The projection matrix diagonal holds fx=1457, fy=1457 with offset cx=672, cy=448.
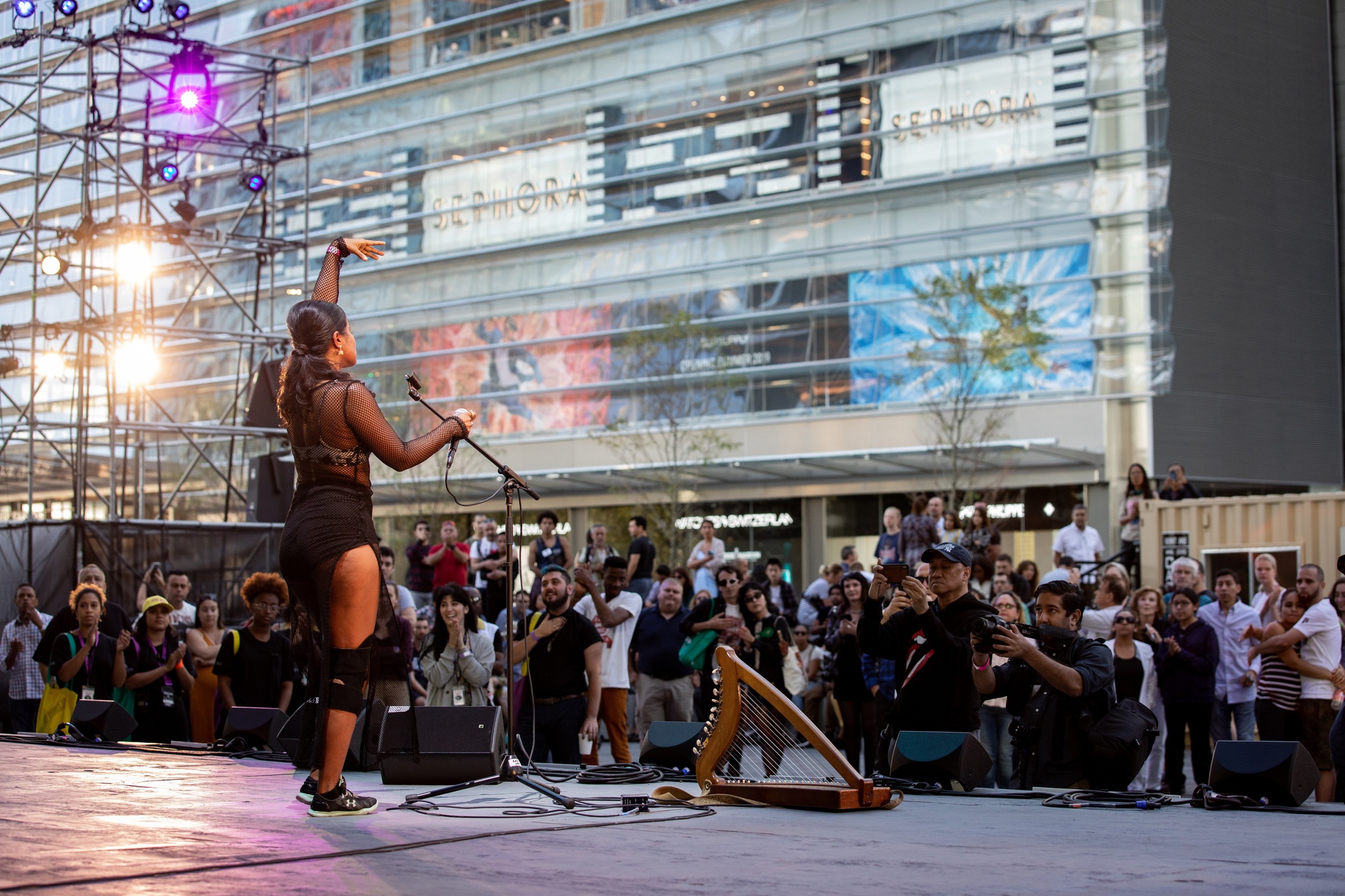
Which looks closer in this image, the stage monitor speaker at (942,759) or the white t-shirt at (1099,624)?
the stage monitor speaker at (942,759)

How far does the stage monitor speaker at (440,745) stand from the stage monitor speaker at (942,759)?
6.67 ft

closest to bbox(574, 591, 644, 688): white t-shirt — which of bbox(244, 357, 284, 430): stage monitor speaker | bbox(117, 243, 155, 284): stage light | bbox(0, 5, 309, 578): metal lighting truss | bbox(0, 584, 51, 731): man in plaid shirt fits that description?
bbox(0, 584, 51, 731): man in plaid shirt

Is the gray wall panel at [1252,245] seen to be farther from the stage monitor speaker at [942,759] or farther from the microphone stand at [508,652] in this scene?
the microphone stand at [508,652]

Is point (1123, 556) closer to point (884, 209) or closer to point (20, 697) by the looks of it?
point (20, 697)

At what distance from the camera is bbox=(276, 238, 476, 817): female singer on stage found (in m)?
5.65

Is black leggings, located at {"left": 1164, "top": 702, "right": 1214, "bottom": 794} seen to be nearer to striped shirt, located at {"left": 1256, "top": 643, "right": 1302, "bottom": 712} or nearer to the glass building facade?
striped shirt, located at {"left": 1256, "top": 643, "right": 1302, "bottom": 712}

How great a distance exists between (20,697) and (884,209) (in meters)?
25.7

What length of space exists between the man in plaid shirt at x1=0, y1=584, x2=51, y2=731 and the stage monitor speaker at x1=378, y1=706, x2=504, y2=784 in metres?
7.06

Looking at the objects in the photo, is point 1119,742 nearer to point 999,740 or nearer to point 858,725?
point 999,740

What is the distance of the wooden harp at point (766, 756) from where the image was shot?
609 centimetres

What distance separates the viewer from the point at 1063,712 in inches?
286

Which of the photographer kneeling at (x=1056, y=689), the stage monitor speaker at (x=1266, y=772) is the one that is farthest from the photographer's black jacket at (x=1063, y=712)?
the stage monitor speaker at (x=1266, y=772)

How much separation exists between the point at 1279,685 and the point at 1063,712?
5.05 metres

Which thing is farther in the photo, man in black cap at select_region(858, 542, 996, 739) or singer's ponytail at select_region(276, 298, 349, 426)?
man in black cap at select_region(858, 542, 996, 739)
